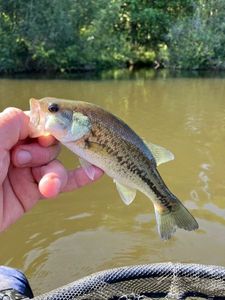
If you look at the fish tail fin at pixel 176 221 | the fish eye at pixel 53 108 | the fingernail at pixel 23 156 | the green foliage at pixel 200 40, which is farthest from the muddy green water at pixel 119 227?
the green foliage at pixel 200 40

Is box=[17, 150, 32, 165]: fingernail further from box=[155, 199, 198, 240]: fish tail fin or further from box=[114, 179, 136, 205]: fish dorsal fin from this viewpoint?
box=[155, 199, 198, 240]: fish tail fin

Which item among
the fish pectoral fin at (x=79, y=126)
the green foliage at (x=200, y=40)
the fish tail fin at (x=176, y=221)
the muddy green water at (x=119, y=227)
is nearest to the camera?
the fish pectoral fin at (x=79, y=126)

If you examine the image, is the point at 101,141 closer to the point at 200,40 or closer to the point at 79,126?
the point at 79,126

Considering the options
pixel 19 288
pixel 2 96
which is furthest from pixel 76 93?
pixel 19 288

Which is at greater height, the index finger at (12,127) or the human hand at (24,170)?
the index finger at (12,127)

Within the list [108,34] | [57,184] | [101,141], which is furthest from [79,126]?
[108,34]

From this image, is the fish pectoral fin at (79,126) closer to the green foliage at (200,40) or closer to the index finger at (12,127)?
the index finger at (12,127)
